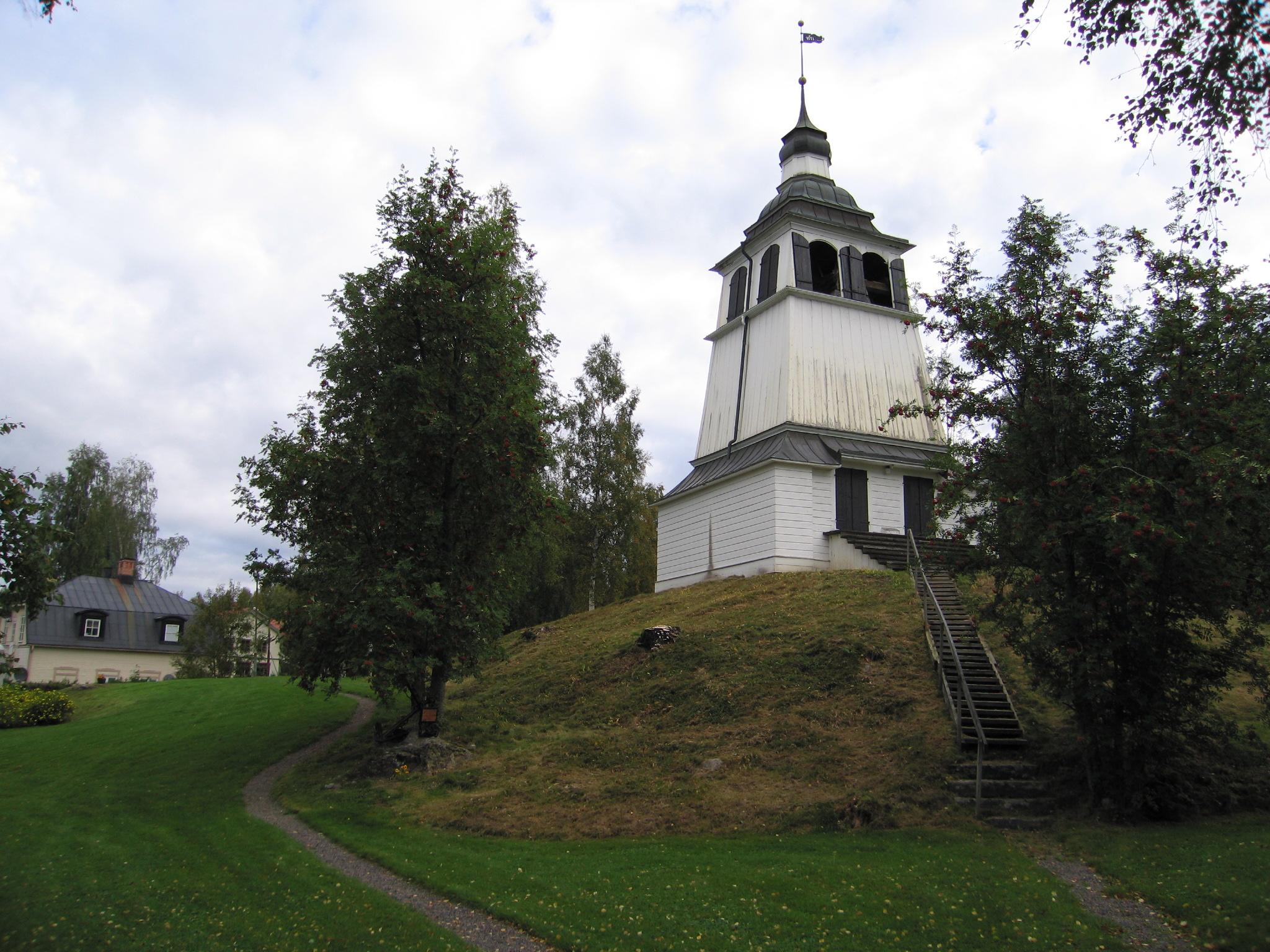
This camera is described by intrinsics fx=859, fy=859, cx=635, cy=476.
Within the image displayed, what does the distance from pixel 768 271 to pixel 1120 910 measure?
2734 centimetres

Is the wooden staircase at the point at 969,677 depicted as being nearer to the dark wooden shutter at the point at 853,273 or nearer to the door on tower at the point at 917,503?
the door on tower at the point at 917,503

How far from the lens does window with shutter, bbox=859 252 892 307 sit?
1330 inches

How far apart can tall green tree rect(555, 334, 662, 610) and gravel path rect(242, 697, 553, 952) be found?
22170 millimetres

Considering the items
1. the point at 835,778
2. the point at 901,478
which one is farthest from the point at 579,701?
the point at 901,478

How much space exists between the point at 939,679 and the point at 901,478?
13.6 m

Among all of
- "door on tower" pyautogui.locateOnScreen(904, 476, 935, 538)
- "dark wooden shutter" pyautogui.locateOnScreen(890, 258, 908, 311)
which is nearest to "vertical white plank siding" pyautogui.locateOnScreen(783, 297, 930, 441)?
"dark wooden shutter" pyautogui.locateOnScreen(890, 258, 908, 311)

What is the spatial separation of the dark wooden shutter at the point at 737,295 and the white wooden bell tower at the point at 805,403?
0.29ft

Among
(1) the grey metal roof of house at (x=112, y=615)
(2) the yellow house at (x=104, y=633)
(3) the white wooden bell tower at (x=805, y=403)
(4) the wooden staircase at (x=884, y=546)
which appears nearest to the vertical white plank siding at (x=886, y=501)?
(3) the white wooden bell tower at (x=805, y=403)

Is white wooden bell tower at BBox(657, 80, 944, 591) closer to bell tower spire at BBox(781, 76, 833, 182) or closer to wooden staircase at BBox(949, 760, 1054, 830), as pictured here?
bell tower spire at BBox(781, 76, 833, 182)

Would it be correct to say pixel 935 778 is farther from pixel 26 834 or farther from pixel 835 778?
pixel 26 834

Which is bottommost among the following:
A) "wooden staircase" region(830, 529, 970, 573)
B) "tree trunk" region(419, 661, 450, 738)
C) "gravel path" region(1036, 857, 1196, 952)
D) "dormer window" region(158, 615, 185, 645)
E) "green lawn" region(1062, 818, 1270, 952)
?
"gravel path" region(1036, 857, 1196, 952)

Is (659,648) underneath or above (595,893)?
above

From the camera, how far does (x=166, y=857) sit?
11.9m

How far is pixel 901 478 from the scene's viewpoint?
94.4 feet
